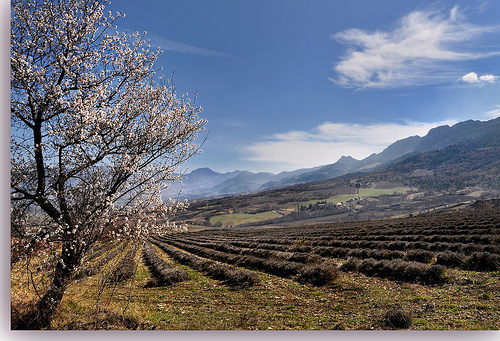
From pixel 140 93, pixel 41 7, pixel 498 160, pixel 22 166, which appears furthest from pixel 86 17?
pixel 498 160

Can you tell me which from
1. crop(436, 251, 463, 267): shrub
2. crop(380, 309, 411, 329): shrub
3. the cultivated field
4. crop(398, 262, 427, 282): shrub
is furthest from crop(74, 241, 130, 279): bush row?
crop(436, 251, 463, 267): shrub

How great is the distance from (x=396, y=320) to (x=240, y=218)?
113378mm

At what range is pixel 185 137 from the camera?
7.33 meters

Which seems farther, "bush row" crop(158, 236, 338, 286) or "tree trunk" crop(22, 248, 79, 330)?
"bush row" crop(158, 236, 338, 286)

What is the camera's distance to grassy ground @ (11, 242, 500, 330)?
228 inches

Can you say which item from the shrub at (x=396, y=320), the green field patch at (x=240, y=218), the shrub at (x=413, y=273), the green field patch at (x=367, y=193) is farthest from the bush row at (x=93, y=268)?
the green field patch at (x=367, y=193)

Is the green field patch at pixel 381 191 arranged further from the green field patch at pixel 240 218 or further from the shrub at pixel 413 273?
the shrub at pixel 413 273

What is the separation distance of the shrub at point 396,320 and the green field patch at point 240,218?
101844 millimetres

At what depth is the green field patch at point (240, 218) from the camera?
108m

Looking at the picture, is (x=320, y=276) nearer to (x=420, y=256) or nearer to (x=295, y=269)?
(x=295, y=269)

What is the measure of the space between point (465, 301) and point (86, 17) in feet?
→ 41.7

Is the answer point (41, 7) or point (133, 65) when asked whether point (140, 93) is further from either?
point (41, 7)

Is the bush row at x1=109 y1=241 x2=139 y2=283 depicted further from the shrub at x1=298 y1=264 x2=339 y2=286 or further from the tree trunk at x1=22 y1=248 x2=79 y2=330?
the shrub at x1=298 y1=264 x2=339 y2=286

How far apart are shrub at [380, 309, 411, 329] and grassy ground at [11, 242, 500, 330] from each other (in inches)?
5.8
